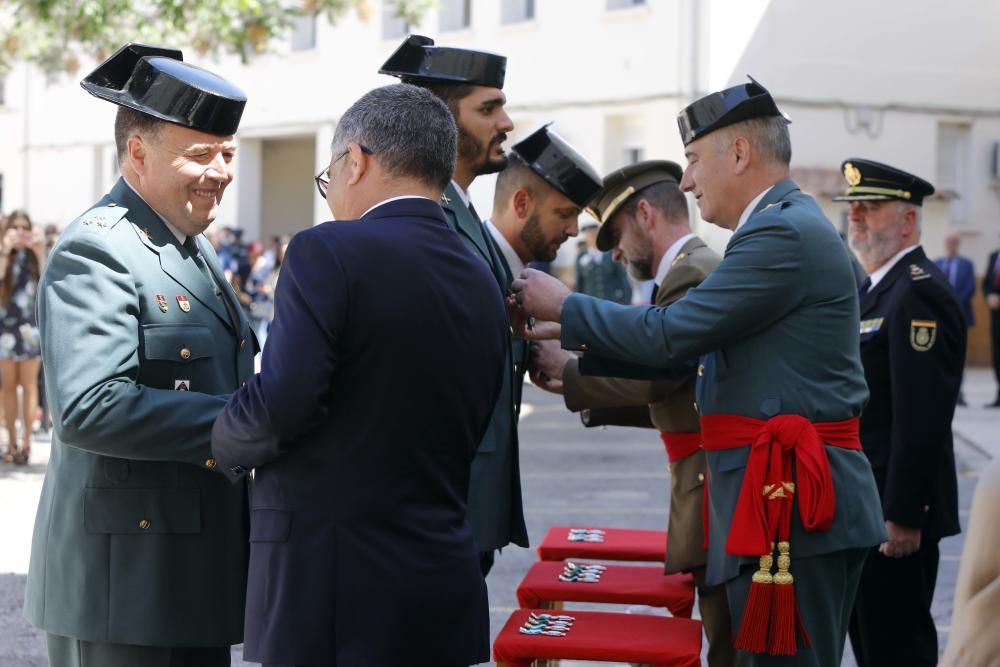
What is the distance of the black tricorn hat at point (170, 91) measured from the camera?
10.7 feet

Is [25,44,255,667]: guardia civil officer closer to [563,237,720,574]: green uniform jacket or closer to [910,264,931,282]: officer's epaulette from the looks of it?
[563,237,720,574]: green uniform jacket

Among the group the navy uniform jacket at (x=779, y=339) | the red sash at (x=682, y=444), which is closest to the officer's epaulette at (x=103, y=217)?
the navy uniform jacket at (x=779, y=339)

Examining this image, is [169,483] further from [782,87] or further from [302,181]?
[302,181]

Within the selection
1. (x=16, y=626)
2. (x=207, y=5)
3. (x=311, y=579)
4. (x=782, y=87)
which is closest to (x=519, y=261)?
(x=311, y=579)

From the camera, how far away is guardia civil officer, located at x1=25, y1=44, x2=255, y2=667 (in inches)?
120

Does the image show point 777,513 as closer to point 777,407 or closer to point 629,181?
point 777,407

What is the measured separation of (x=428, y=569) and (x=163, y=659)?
2.52ft

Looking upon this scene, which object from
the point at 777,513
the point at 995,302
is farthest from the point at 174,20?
the point at 777,513

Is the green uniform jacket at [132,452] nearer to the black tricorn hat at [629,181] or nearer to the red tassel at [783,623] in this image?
the red tassel at [783,623]

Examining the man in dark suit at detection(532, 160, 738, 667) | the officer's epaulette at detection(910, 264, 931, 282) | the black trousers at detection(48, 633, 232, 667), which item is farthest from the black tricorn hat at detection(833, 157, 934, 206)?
the black trousers at detection(48, 633, 232, 667)

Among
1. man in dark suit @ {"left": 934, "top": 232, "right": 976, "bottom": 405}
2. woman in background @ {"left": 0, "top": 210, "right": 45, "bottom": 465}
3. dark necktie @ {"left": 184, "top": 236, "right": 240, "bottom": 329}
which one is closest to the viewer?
dark necktie @ {"left": 184, "top": 236, "right": 240, "bottom": 329}

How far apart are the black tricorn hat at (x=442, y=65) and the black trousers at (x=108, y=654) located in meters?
1.64

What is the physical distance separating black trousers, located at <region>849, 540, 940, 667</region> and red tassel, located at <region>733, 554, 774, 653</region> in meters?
1.52

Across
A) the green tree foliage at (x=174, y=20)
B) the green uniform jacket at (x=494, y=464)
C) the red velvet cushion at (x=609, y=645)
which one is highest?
the green tree foliage at (x=174, y=20)
